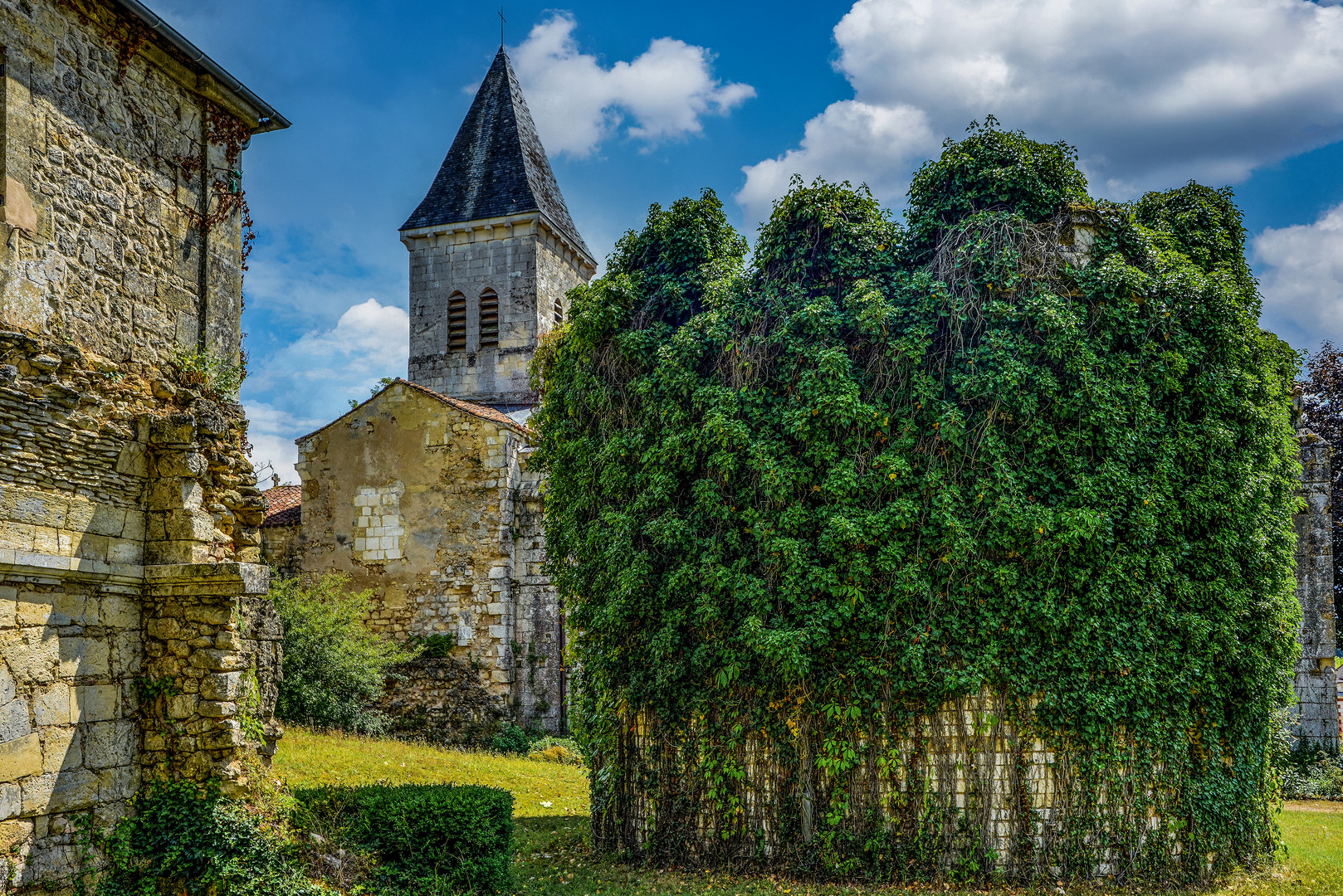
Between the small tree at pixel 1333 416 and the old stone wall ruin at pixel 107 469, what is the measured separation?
21.3 metres

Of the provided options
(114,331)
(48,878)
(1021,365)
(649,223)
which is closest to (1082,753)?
(1021,365)

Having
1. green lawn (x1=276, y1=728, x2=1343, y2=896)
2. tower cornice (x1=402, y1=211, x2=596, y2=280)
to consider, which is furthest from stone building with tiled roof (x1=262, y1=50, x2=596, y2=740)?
tower cornice (x1=402, y1=211, x2=596, y2=280)

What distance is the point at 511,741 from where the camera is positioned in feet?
48.8

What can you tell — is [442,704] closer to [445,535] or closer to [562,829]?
[445,535]

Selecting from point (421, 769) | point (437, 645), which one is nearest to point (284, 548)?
point (437, 645)

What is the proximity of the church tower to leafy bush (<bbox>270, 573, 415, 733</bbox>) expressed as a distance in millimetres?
9399

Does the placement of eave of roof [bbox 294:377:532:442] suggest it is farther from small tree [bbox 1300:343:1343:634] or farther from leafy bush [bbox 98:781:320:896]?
small tree [bbox 1300:343:1343:634]

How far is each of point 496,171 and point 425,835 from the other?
67.2 ft

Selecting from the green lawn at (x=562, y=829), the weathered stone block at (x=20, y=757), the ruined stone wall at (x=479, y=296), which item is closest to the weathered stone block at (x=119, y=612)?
the weathered stone block at (x=20, y=757)

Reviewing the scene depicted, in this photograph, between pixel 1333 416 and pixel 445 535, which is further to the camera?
pixel 1333 416

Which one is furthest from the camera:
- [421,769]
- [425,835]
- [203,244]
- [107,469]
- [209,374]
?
[421,769]

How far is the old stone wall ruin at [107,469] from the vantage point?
19.1ft

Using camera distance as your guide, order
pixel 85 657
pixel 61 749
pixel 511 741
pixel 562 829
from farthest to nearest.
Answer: pixel 511 741, pixel 562 829, pixel 85 657, pixel 61 749

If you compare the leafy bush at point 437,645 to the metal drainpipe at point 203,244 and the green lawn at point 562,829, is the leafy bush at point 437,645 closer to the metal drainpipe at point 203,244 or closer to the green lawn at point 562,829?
the green lawn at point 562,829
